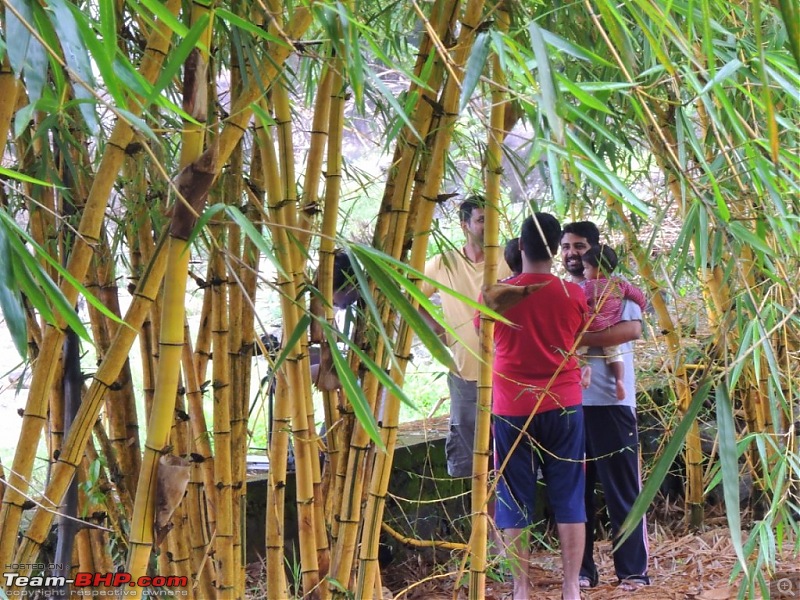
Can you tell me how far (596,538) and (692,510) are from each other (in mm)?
407

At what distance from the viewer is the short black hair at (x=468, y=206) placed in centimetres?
154

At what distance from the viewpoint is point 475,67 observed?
966mm

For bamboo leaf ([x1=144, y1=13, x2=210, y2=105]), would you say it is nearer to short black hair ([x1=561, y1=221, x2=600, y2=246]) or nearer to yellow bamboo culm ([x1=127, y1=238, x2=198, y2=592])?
yellow bamboo culm ([x1=127, y1=238, x2=198, y2=592])

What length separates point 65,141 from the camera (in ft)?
4.12

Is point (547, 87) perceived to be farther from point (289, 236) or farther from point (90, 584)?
point (90, 584)

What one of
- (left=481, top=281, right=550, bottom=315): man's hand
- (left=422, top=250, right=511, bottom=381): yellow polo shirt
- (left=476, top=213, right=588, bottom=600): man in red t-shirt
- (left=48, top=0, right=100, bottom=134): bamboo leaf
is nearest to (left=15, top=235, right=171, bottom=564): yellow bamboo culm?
(left=48, top=0, right=100, bottom=134): bamboo leaf

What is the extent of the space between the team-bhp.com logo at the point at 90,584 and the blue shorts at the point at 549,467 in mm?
1208

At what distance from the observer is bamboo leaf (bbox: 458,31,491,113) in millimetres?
933

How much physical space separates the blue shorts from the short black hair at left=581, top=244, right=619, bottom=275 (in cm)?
42

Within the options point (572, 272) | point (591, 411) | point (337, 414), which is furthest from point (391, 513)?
point (337, 414)

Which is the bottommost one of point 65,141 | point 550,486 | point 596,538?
point 596,538

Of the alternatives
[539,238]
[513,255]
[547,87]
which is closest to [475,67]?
[547,87]

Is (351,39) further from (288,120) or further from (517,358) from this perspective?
(517,358)

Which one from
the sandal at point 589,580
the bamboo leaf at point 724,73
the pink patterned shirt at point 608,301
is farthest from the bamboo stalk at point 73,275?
the sandal at point 589,580
